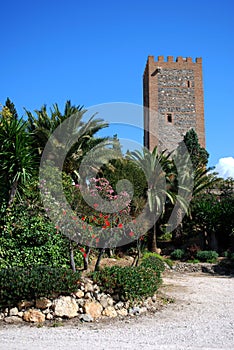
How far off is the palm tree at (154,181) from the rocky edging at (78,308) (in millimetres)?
10581

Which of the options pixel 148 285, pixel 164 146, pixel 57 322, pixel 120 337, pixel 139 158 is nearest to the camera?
pixel 120 337

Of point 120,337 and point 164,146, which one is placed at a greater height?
point 164,146

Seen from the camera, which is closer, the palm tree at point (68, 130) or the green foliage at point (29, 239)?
the green foliage at point (29, 239)

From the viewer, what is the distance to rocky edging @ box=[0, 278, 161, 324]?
6672mm

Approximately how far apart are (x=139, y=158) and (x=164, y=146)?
613 inches

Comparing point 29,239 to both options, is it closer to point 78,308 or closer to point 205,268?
point 78,308

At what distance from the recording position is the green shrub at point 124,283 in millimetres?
7457

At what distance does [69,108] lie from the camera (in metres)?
16.9

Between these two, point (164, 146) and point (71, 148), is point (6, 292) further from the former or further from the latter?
point (164, 146)

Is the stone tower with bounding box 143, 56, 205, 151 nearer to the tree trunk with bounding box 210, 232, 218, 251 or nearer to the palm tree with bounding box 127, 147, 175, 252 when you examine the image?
the palm tree with bounding box 127, 147, 175, 252

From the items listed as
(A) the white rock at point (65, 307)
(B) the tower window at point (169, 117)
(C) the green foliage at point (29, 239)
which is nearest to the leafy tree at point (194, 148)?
(B) the tower window at point (169, 117)

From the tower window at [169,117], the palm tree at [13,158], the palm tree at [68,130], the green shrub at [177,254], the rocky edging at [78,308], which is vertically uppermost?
the tower window at [169,117]

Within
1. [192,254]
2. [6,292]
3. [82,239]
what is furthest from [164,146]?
[6,292]

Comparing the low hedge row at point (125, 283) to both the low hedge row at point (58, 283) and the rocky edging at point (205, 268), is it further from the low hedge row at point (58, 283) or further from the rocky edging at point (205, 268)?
the rocky edging at point (205, 268)
